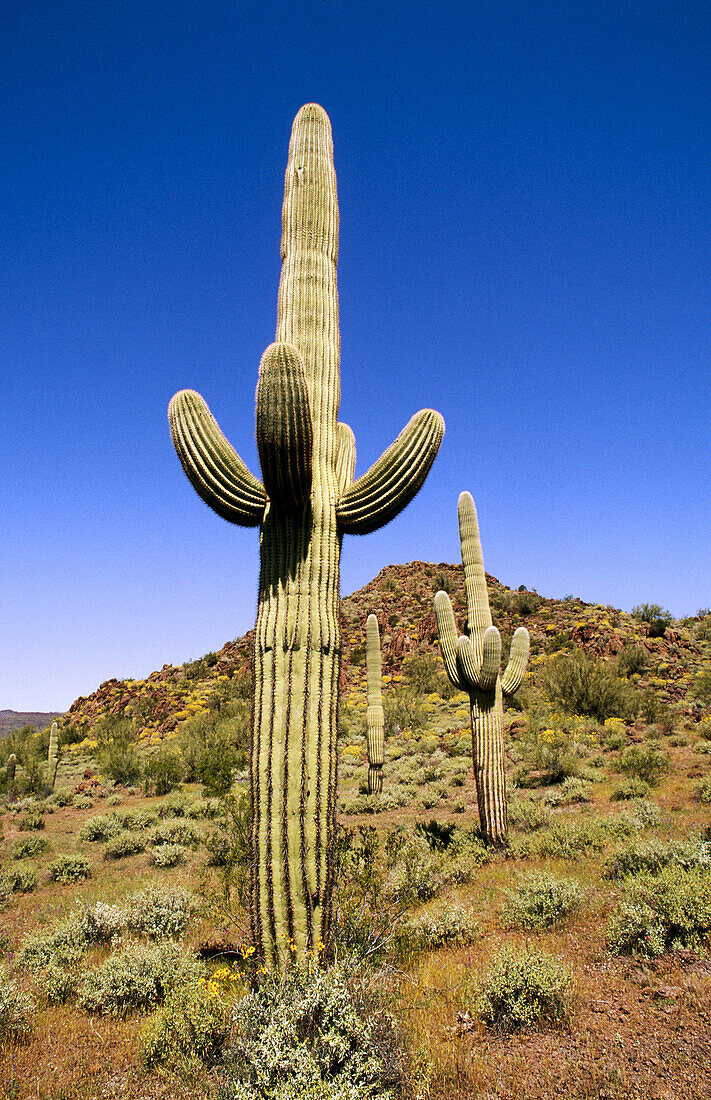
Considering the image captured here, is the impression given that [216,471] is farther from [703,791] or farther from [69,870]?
[703,791]

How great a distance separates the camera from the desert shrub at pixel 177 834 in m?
11.5

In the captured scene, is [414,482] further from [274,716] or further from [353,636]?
[353,636]

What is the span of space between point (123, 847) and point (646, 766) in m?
11.2

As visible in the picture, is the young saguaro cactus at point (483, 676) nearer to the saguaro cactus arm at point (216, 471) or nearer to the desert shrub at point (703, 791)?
the desert shrub at point (703, 791)

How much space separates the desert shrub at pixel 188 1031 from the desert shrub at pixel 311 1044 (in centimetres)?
68

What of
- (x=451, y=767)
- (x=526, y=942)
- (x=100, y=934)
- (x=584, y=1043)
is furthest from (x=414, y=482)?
(x=451, y=767)

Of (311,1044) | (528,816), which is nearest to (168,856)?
(528,816)

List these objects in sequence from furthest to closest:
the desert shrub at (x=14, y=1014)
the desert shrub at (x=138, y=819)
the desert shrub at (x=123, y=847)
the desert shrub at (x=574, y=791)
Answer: the desert shrub at (x=138, y=819) < the desert shrub at (x=574, y=791) < the desert shrub at (x=123, y=847) < the desert shrub at (x=14, y=1014)

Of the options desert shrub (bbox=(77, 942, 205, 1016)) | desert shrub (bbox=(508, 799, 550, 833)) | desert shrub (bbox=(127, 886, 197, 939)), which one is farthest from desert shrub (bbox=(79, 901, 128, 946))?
desert shrub (bbox=(508, 799, 550, 833))

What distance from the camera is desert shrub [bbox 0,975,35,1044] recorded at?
184 inches

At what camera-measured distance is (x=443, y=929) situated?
6160mm

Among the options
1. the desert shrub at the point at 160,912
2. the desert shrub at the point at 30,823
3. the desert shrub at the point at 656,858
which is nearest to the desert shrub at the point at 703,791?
the desert shrub at the point at 656,858

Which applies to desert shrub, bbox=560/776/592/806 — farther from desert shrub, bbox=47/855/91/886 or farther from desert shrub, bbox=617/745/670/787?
desert shrub, bbox=47/855/91/886

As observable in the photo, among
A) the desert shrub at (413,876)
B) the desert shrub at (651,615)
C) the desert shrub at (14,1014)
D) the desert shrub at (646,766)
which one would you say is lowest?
the desert shrub at (14,1014)
